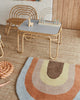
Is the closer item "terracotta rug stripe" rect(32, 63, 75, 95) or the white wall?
"terracotta rug stripe" rect(32, 63, 75, 95)

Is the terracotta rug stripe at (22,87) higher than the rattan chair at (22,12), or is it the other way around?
the rattan chair at (22,12)

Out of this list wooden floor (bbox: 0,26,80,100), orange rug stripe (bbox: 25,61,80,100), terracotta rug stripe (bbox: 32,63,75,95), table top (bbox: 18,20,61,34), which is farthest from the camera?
table top (bbox: 18,20,61,34)

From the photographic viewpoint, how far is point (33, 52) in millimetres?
3152

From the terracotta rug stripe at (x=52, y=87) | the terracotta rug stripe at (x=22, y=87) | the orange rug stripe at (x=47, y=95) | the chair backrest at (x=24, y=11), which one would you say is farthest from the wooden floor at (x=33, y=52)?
the chair backrest at (x=24, y=11)

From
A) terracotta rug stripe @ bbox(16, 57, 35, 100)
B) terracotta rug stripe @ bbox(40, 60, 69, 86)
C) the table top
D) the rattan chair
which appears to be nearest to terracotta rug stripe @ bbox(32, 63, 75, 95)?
terracotta rug stripe @ bbox(40, 60, 69, 86)

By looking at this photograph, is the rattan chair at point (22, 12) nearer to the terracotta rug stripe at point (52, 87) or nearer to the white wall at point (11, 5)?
the white wall at point (11, 5)

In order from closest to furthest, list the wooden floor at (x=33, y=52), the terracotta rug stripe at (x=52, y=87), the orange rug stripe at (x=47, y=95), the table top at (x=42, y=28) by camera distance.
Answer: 1. the orange rug stripe at (x=47, y=95)
2. the terracotta rug stripe at (x=52, y=87)
3. the wooden floor at (x=33, y=52)
4. the table top at (x=42, y=28)

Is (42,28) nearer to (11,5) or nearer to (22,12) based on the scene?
(22,12)

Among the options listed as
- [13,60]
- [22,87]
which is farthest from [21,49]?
[22,87]

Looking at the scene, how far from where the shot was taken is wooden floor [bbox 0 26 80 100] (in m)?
2.39

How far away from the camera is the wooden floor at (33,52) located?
2393mm

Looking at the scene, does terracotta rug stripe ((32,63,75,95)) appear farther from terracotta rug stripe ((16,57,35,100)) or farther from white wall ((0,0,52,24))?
white wall ((0,0,52,24))

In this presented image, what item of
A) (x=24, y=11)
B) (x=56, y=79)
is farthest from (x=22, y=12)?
(x=56, y=79)

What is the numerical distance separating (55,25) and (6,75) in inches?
52.6
